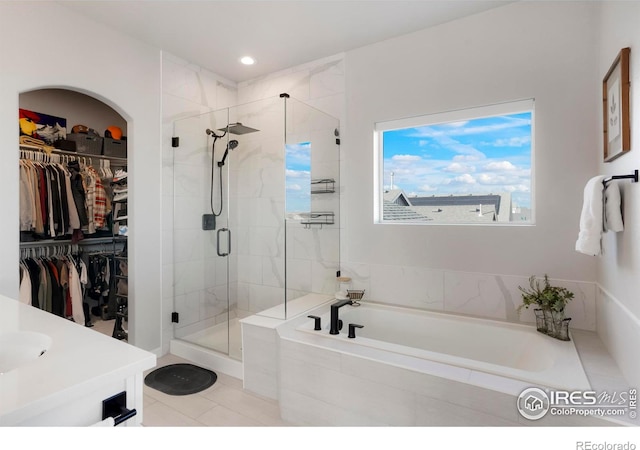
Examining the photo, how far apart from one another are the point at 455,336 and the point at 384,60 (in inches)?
89.8

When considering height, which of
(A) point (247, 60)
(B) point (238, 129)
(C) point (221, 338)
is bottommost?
(C) point (221, 338)

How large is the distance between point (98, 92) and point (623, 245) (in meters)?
3.47

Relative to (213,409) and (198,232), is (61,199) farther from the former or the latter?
(213,409)

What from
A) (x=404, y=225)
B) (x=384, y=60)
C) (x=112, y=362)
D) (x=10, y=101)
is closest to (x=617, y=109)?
(x=404, y=225)

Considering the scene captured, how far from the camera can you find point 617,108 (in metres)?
1.66

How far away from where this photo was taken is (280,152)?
2.87 m

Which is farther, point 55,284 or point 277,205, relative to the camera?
point 55,284

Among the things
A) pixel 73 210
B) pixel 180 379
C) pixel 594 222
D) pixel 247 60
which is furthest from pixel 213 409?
pixel 247 60

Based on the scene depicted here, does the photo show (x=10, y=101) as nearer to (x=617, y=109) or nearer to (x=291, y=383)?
(x=291, y=383)

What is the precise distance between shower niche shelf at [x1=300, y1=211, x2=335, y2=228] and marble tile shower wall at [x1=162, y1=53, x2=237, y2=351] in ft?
3.09

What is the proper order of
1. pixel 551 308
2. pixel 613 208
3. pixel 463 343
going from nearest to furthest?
pixel 613 208 < pixel 551 308 < pixel 463 343

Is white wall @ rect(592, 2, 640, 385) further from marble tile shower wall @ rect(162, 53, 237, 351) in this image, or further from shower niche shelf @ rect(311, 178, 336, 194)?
marble tile shower wall @ rect(162, 53, 237, 351)

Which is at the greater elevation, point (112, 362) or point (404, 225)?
point (404, 225)

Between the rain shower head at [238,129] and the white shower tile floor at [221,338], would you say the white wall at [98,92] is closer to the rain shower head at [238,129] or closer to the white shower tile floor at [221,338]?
the white shower tile floor at [221,338]
